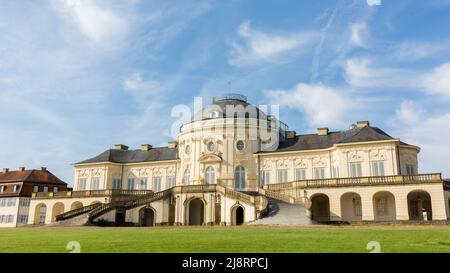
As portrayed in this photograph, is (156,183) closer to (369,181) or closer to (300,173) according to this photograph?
(300,173)

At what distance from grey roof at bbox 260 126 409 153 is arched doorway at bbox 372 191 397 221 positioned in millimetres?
6016

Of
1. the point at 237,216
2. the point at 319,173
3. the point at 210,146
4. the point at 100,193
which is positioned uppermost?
the point at 210,146

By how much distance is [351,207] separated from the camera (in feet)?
132

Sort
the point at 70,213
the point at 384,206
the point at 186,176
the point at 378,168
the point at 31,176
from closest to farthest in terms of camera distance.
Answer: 1. the point at 384,206
2. the point at 70,213
3. the point at 378,168
4. the point at 186,176
5. the point at 31,176

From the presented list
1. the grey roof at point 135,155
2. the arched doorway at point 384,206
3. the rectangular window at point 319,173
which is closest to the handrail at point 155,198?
the rectangular window at point 319,173

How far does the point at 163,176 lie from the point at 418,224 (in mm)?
32007

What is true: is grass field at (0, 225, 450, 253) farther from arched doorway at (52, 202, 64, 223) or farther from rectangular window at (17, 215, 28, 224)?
rectangular window at (17, 215, 28, 224)

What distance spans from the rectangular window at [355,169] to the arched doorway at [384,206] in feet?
11.6

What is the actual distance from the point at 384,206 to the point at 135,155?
33791 mm

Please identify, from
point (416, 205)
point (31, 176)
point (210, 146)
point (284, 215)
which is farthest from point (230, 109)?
point (31, 176)


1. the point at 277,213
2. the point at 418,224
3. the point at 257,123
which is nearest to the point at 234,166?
the point at 257,123

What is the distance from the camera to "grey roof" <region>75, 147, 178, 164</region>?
56.2 m

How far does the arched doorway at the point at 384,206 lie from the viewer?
128ft

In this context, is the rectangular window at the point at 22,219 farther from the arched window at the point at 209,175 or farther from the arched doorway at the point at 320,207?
the arched doorway at the point at 320,207
